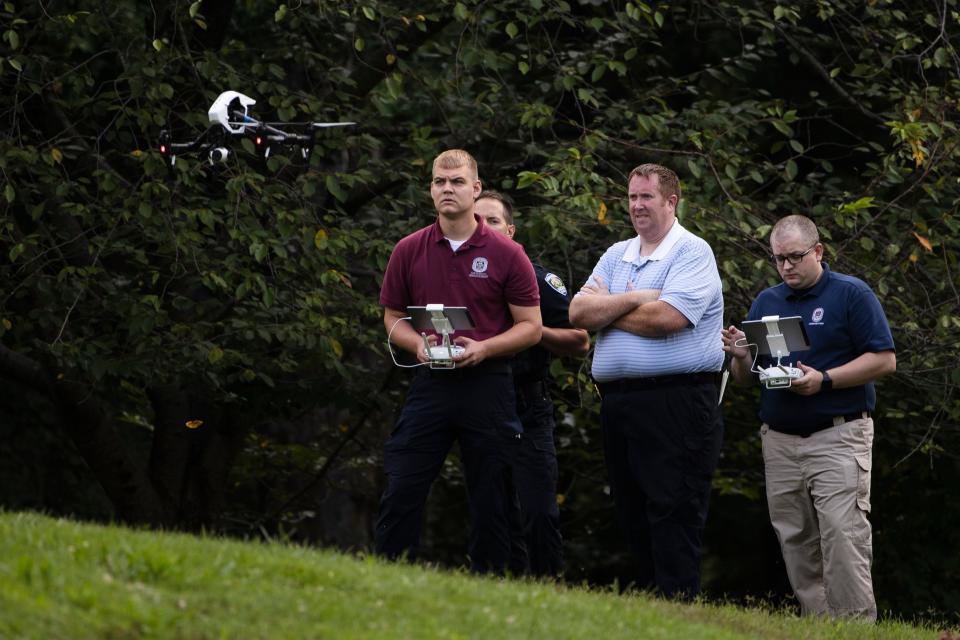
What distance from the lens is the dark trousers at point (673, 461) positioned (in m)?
7.32

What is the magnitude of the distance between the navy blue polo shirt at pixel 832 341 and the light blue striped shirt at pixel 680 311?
A: 1.66ft

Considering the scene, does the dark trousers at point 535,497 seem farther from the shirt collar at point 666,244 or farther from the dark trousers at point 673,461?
the shirt collar at point 666,244

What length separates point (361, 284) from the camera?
12.6 metres

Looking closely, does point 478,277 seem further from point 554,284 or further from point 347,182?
point 347,182

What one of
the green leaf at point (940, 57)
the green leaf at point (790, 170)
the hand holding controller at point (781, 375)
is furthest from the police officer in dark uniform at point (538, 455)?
the green leaf at point (940, 57)

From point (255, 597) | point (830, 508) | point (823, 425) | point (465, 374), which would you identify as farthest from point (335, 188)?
point (255, 597)

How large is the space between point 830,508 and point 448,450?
2.01 m

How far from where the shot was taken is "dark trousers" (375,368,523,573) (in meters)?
7.07

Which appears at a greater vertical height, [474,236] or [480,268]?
[474,236]

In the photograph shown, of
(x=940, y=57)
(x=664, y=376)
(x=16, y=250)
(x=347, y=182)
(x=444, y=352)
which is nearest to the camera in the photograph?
(x=444, y=352)

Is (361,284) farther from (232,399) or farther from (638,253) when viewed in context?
(638,253)

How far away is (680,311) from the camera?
24.0 feet

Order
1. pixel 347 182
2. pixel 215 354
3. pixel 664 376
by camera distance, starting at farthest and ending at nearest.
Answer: pixel 347 182, pixel 215 354, pixel 664 376

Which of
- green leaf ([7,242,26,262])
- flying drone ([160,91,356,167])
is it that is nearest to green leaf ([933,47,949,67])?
flying drone ([160,91,356,167])
